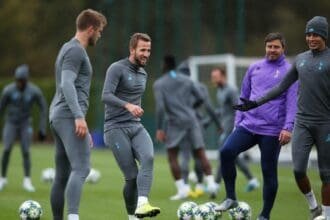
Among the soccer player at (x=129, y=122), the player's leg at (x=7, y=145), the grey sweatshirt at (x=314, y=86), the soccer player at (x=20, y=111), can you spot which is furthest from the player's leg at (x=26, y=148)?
the grey sweatshirt at (x=314, y=86)

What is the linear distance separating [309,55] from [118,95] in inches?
88.2

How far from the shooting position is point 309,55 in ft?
34.5

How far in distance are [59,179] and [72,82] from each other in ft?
3.69

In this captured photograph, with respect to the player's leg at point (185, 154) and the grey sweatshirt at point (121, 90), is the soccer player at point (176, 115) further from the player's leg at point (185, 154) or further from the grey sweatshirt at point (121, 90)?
the grey sweatshirt at point (121, 90)

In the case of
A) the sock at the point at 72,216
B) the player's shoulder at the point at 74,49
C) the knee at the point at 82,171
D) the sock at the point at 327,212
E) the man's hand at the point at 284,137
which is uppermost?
the player's shoulder at the point at 74,49

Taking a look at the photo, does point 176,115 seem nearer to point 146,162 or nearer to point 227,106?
point 227,106

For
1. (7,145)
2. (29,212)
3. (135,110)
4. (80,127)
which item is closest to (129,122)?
(135,110)

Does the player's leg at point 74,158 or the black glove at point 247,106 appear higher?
the black glove at point 247,106

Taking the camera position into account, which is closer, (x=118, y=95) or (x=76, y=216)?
(x=76, y=216)

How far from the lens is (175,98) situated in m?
15.8

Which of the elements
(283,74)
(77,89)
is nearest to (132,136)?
(77,89)

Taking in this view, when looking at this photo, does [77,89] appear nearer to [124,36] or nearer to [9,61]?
[124,36]

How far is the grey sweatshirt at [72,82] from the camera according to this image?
31.0 ft

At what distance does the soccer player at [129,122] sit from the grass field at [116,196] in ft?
4.64
